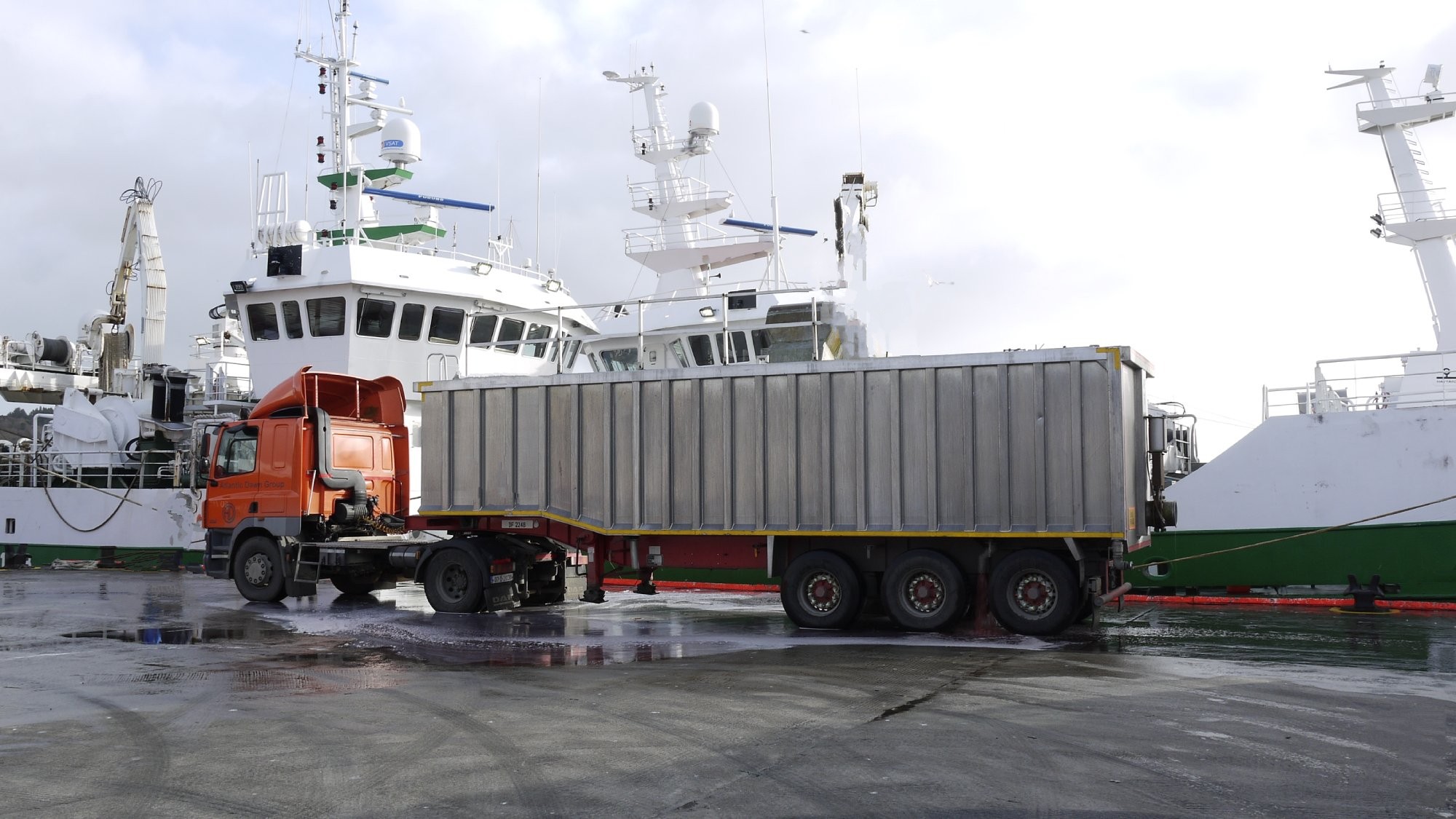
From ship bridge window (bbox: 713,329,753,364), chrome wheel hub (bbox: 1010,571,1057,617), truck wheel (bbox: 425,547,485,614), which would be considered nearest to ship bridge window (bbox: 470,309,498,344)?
ship bridge window (bbox: 713,329,753,364)

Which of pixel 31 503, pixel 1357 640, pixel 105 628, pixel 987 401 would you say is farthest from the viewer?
pixel 31 503

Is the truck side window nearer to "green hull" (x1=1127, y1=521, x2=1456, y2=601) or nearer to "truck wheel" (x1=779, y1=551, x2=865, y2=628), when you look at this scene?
"truck wheel" (x1=779, y1=551, x2=865, y2=628)

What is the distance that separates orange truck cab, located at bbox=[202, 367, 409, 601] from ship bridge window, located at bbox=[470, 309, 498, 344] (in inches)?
193

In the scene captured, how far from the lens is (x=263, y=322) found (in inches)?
821

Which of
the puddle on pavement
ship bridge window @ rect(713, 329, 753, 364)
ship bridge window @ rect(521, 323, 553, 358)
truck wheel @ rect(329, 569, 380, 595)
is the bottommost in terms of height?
the puddle on pavement

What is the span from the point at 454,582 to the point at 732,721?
7708mm

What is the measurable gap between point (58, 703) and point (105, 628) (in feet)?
17.2

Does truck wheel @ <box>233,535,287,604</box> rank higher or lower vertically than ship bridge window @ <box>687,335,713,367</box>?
lower


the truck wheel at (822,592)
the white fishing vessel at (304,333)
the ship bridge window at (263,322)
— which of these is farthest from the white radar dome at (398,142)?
the truck wheel at (822,592)

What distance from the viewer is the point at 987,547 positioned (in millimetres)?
11844

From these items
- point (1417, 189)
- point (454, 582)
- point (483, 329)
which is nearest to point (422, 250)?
point (483, 329)

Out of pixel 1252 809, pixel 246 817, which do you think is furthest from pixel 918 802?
pixel 246 817

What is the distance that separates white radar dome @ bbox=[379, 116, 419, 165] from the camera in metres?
25.4

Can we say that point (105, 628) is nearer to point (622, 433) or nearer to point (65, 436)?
point (622, 433)
